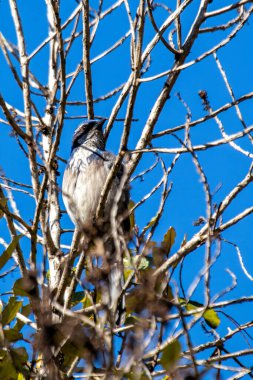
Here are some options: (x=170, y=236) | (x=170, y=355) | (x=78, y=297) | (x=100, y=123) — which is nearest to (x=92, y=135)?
(x=100, y=123)

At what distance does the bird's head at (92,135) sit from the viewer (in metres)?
8.07

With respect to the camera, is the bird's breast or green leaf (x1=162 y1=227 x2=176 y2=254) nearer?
green leaf (x1=162 y1=227 x2=176 y2=254)

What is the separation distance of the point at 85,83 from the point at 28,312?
1.82m

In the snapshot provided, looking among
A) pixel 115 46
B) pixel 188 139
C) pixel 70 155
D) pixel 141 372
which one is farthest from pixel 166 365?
pixel 70 155

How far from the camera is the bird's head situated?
8.07 m

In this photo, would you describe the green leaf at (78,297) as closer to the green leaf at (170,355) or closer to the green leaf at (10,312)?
the green leaf at (10,312)

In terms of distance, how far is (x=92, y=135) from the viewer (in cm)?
819

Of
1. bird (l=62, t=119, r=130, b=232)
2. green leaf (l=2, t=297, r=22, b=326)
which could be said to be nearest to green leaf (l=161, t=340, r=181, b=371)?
green leaf (l=2, t=297, r=22, b=326)

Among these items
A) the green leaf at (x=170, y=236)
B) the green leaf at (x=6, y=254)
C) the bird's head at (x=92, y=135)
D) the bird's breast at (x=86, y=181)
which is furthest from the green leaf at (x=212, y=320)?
the bird's head at (x=92, y=135)

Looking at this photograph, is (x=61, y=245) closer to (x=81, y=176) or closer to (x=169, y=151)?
(x=81, y=176)

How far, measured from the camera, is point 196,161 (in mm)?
3828

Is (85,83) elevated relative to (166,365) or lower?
elevated

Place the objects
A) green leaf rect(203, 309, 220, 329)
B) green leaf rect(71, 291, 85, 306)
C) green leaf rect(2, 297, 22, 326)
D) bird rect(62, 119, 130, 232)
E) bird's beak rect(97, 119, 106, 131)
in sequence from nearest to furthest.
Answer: green leaf rect(2, 297, 22, 326) → green leaf rect(203, 309, 220, 329) → green leaf rect(71, 291, 85, 306) → bird rect(62, 119, 130, 232) → bird's beak rect(97, 119, 106, 131)

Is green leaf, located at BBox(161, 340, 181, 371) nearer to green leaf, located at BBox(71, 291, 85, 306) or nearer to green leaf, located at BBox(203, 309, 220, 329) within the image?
green leaf, located at BBox(203, 309, 220, 329)
